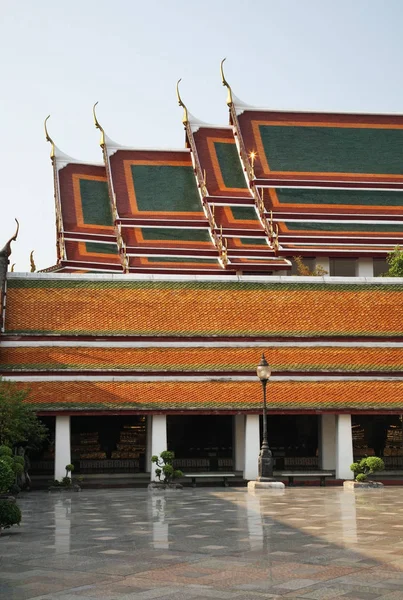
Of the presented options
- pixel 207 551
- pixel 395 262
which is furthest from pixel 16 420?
pixel 395 262

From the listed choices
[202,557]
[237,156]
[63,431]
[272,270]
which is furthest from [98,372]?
[237,156]

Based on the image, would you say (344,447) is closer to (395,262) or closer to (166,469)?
(166,469)

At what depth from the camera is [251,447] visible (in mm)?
30422

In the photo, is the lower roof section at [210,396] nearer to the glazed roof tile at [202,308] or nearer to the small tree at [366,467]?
the glazed roof tile at [202,308]

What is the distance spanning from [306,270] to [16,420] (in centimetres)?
2099

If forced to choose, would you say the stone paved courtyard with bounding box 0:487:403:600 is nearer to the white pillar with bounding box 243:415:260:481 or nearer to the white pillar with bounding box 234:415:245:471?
the white pillar with bounding box 243:415:260:481

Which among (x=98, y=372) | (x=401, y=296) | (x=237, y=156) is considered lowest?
(x=98, y=372)

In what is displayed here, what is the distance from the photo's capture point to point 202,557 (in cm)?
1271

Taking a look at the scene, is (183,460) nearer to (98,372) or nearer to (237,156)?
(98,372)

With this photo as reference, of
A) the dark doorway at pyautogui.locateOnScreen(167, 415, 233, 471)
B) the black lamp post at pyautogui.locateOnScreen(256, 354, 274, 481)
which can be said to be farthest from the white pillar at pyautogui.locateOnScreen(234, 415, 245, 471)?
the black lamp post at pyautogui.locateOnScreen(256, 354, 274, 481)

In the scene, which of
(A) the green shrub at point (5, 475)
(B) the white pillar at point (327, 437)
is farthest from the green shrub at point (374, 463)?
(A) the green shrub at point (5, 475)

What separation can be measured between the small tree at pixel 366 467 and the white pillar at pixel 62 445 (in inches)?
356

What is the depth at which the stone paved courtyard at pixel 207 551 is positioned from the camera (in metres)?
10.3

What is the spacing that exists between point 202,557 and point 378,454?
70.8ft
